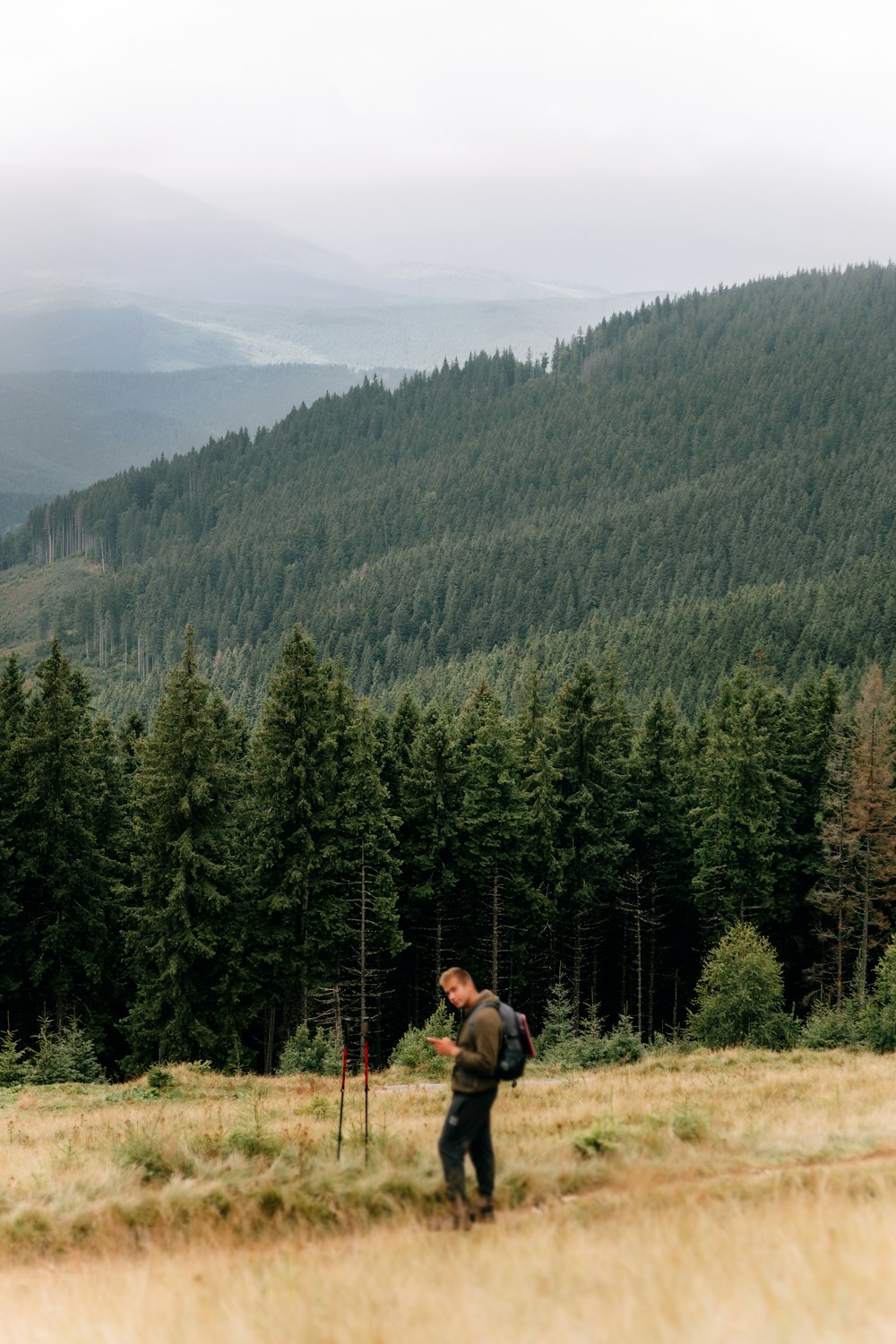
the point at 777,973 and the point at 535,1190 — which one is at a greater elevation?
the point at 535,1190

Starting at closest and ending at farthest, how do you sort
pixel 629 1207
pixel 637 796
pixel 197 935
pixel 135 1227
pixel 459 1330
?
pixel 459 1330, pixel 629 1207, pixel 135 1227, pixel 197 935, pixel 637 796

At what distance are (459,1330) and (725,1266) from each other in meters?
2.06

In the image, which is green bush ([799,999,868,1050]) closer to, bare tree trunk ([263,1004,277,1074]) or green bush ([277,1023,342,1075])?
green bush ([277,1023,342,1075])

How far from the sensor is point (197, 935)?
35.1m

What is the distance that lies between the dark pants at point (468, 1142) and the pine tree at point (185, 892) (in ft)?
83.6

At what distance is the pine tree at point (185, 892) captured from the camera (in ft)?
115

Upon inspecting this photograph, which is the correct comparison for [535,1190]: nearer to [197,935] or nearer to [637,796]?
[197,935]

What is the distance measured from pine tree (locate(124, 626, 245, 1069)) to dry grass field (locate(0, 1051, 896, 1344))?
1787cm

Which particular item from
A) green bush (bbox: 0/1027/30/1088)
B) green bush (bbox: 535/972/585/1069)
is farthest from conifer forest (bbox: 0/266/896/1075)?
green bush (bbox: 0/1027/30/1088)

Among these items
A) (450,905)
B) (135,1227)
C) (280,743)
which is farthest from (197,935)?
(135,1227)

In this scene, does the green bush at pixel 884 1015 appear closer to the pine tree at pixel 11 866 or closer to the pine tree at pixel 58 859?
the pine tree at pixel 58 859

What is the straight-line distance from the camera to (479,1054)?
9.98 m

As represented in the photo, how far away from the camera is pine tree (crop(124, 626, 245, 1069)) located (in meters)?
35.0

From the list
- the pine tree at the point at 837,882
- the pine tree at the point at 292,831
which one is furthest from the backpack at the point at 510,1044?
the pine tree at the point at 837,882
